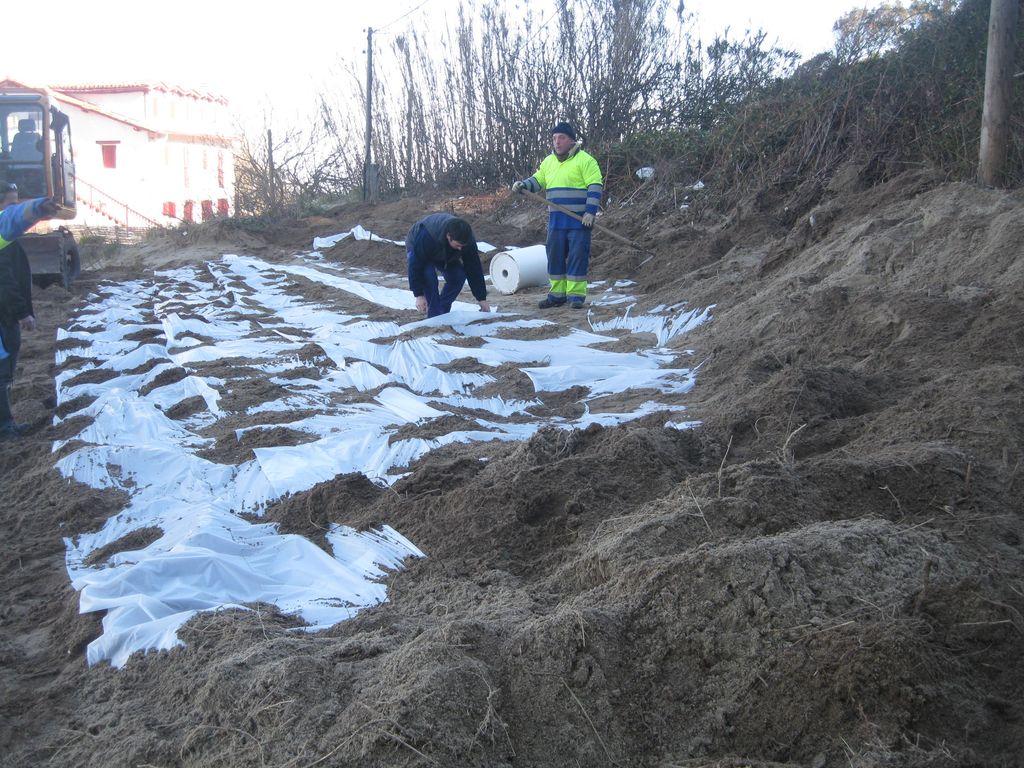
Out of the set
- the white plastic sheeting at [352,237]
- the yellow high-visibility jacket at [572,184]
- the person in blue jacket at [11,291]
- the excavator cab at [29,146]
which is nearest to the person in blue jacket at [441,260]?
the yellow high-visibility jacket at [572,184]

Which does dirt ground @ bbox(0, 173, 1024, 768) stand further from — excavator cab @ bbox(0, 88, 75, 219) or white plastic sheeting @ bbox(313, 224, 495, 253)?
white plastic sheeting @ bbox(313, 224, 495, 253)

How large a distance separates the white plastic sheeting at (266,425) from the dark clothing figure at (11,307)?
48cm

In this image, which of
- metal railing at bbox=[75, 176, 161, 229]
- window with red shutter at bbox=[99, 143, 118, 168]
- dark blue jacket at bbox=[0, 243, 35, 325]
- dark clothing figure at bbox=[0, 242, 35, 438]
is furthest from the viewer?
window with red shutter at bbox=[99, 143, 118, 168]

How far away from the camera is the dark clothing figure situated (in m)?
5.38

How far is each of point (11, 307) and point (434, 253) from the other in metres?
3.32

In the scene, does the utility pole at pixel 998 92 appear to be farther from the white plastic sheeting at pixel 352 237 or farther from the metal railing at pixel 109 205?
the metal railing at pixel 109 205

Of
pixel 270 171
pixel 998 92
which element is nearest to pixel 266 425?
pixel 998 92

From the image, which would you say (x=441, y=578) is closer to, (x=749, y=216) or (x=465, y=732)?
(x=465, y=732)

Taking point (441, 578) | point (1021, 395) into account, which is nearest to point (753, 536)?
point (441, 578)

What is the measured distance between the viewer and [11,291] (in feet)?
18.2

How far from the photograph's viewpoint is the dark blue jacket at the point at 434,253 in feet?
24.1

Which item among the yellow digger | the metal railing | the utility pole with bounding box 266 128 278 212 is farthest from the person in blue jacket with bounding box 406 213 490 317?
the metal railing

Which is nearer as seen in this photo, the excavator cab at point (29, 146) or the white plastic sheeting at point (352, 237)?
the excavator cab at point (29, 146)

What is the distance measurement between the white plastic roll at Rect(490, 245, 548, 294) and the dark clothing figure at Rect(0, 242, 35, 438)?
5.06 m
